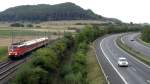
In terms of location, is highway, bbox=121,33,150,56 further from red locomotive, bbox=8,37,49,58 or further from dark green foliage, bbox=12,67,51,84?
dark green foliage, bbox=12,67,51,84

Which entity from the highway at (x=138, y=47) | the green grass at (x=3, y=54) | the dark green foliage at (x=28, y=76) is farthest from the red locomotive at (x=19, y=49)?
the dark green foliage at (x=28, y=76)

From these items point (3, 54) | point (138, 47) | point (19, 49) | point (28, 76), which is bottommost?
point (138, 47)

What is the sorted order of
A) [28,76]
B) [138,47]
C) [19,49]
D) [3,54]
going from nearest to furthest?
[28,76]
[19,49]
[3,54]
[138,47]

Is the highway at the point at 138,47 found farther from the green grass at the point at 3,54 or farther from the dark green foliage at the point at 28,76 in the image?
the dark green foliage at the point at 28,76

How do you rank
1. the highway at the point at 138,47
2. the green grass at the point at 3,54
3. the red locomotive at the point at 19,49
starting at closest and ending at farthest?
the red locomotive at the point at 19,49
the green grass at the point at 3,54
the highway at the point at 138,47

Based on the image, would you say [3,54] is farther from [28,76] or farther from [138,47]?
[28,76]

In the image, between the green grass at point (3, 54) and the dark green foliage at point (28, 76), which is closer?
the dark green foliage at point (28, 76)

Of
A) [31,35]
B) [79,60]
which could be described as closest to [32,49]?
[79,60]

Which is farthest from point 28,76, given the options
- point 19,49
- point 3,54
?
point 3,54

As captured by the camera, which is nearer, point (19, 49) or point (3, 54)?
point (19, 49)

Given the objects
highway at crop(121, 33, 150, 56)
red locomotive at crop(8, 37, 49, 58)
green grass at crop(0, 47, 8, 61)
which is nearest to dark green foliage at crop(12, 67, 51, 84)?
red locomotive at crop(8, 37, 49, 58)

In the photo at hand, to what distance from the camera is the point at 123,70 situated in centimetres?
4791

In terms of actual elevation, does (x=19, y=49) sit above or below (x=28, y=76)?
below

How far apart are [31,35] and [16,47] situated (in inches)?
2697
